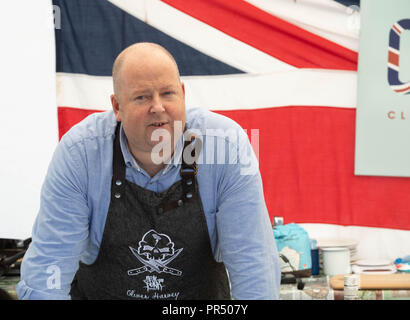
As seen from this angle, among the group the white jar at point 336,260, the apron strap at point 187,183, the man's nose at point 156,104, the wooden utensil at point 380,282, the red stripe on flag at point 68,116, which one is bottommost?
the wooden utensil at point 380,282

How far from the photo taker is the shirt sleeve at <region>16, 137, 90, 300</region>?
1.39 meters

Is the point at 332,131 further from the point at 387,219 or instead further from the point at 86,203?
the point at 86,203

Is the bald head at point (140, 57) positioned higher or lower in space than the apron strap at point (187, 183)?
higher

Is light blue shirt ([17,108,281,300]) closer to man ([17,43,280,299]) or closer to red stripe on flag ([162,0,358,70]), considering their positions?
man ([17,43,280,299])

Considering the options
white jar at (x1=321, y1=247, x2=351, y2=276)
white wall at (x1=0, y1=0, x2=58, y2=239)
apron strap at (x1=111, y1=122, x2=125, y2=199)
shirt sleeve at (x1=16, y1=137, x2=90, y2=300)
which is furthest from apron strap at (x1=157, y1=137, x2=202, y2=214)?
white wall at (x1=0, y1=0, x2=58, y2=239)

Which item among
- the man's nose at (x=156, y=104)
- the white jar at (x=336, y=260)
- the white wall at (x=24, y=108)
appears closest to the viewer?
the man's nose at (x=156, y=104)

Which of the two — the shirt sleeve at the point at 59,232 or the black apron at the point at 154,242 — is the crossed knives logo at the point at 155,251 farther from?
the shirt sleeve at the point at 59,232

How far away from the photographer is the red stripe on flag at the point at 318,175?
270 centimetres

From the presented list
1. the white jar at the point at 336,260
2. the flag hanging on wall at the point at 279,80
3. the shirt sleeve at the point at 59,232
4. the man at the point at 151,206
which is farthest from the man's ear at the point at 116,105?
the white jar at the point at 336,260

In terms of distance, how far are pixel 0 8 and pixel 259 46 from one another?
139 cm

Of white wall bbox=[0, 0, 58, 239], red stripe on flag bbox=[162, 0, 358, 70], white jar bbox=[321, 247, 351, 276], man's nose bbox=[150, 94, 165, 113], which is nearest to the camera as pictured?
man's nose bbox=[150, 94, 165, 113]

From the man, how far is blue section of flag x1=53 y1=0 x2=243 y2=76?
1160 mm

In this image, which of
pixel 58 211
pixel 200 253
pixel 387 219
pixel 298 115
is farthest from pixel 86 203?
pixel 387 219

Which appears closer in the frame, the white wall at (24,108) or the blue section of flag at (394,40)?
the blue section of flag at (394,40)
